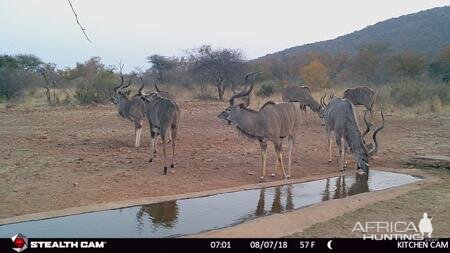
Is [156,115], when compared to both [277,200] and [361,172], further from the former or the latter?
[361,172]

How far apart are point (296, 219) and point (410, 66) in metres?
35.8

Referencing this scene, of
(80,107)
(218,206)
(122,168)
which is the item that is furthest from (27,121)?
(218,206)

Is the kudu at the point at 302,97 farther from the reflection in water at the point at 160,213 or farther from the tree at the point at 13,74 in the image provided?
the tree at the point at 13,74

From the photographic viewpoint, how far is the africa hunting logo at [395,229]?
234 inches

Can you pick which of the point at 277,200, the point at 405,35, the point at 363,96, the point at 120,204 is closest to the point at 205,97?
the point at 363,96

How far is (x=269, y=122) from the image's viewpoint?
1077 centimetres

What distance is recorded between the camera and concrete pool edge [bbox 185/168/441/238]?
5.96 meters

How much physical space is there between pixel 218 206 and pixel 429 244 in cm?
347

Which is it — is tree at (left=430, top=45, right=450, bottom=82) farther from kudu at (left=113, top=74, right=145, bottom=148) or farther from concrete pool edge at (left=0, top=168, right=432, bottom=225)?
concrete pool edge at (left=0, top=168, right=432, bottom=225)

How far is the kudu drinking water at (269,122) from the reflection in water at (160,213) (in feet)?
10.7

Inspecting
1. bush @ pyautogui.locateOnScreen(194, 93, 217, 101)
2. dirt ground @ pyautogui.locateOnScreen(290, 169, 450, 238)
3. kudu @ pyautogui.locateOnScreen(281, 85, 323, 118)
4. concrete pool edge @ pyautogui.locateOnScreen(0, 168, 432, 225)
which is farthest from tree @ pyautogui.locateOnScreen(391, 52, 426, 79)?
dirt ground @ pyautogui.locateOnScreen(290, 169, 450, 238)

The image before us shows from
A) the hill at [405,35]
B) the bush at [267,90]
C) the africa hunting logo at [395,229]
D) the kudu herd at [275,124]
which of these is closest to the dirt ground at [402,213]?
the africa hunting logo at [395,229]

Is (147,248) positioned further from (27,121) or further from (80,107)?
(80,107)

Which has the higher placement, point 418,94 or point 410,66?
point 410,66
